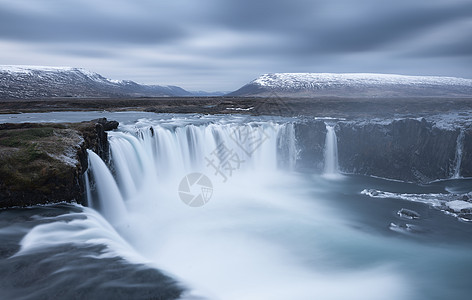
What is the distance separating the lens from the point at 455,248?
42.1ft

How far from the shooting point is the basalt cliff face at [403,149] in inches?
922

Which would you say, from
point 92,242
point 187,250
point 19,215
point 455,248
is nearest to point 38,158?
point 19,215

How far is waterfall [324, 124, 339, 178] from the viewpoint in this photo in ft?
86.9

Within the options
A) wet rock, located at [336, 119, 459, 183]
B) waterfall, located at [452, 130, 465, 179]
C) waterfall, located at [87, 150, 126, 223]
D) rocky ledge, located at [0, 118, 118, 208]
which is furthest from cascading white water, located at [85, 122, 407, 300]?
waterfall, located at [452, 130, 465, 179]

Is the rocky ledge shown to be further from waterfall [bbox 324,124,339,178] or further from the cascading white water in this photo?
waterfall [bbox 324,124,339,178]

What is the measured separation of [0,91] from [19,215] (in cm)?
16834

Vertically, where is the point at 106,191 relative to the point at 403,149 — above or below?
above

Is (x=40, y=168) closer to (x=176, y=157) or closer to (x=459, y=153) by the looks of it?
(x=176, y=157)

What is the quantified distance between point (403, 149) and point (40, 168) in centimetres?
2487

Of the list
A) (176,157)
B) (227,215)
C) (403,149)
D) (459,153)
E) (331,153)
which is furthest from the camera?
(331,153)

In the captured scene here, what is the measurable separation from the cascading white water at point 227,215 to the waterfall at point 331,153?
0.19 metres

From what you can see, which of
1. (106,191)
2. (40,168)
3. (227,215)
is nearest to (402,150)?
(227,215)

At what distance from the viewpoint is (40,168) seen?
11.2 meters

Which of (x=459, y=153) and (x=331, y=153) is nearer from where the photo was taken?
(x=459, y=153)
